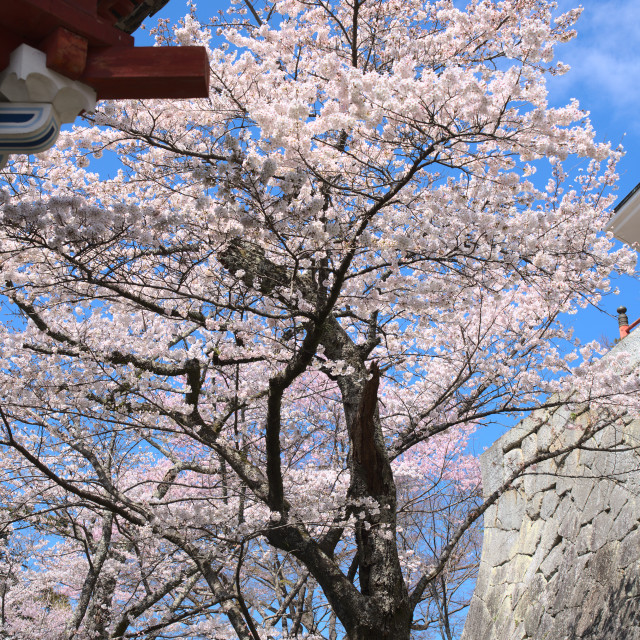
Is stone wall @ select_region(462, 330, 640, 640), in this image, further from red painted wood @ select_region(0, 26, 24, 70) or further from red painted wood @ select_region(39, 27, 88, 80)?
red painted wood @ select_region(0, 26, 24, 70)

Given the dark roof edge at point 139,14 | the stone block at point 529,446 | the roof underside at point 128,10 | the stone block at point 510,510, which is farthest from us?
the stone block at point 510,510

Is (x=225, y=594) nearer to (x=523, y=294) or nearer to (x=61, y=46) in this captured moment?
(x=61, y=46)

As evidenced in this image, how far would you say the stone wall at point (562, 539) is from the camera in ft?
19.5

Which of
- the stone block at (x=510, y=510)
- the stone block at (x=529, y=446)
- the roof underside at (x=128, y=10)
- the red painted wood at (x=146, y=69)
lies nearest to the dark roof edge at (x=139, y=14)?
the roof underside at (x=128, y=10)

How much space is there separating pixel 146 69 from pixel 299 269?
3013 mm

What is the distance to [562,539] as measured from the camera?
707 cm

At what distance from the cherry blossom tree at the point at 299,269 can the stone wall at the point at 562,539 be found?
731 mm

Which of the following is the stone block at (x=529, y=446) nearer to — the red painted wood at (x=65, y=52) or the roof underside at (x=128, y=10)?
the roof underside at (x=128, y=10)

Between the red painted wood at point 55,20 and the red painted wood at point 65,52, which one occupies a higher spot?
the red painted wood at point 55,20

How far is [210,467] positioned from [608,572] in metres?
4.14

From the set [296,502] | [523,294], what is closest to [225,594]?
[296,502]

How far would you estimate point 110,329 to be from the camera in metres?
7.61

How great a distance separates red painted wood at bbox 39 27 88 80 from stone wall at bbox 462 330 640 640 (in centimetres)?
458

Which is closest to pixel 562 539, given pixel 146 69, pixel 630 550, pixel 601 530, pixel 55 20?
pixel 601 530
